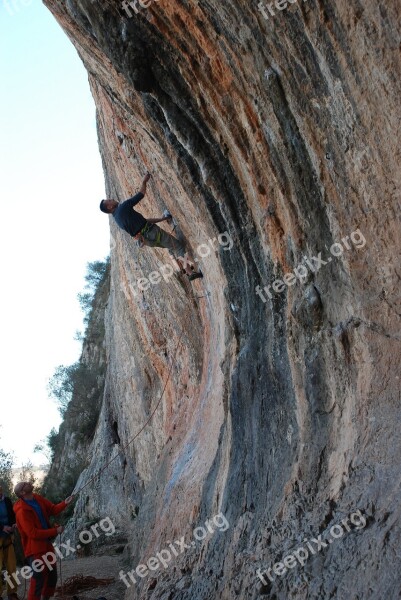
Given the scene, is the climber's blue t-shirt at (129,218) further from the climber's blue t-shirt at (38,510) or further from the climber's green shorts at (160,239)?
the climber's blue t-shirt at (38,510)

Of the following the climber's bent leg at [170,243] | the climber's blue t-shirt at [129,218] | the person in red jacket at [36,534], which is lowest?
the person in red jacket at [36,534]

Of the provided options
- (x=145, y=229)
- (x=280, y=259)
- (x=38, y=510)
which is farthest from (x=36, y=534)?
(x=280, y=259)

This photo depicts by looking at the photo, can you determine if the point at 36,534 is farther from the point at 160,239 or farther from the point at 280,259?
the point at 280,259

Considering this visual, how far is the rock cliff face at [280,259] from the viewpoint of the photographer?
4.43 metres

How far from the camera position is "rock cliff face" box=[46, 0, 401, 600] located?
4.43 metres

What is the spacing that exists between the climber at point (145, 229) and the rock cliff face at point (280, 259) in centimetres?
32

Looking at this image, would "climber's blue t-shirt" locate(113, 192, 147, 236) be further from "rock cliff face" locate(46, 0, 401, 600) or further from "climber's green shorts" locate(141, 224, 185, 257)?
"rock cliff face" locate(46, 0, 401, 600)

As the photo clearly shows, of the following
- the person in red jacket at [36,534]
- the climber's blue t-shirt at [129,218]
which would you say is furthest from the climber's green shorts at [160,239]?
the person in red jacket at [36,534]

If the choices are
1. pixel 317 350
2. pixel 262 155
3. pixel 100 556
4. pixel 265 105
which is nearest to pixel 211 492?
pixel 317 350

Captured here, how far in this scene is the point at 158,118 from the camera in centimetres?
729

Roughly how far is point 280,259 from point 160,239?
3.42 metres

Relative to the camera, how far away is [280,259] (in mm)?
6223

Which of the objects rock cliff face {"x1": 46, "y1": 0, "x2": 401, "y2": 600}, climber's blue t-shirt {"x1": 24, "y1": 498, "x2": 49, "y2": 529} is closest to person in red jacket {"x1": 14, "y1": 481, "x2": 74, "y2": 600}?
climber's blue t-shirt {"x1": 24, "y1": 498, "x2": 49, "y2": 529}

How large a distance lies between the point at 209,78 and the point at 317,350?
2851 mm
